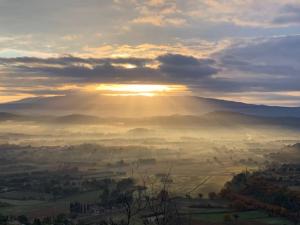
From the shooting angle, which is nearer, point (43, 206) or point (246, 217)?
point (246, 217)

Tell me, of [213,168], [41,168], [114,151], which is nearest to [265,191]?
[213,168]

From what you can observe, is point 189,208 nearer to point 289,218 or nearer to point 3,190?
point 289,218

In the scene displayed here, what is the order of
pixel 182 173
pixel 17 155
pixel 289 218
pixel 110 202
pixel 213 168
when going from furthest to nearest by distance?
pixel 17 155 → pixel 213 168 → pixel 182 173 → pixel 110 202 → pixel 289 218

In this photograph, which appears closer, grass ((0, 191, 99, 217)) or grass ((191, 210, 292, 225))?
grass ((191, 210, 292, 225))

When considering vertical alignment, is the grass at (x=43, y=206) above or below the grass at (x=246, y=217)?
below

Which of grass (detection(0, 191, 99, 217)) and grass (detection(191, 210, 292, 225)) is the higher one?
grass (detection(191, 210, 292, 225))

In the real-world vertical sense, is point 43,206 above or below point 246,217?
below

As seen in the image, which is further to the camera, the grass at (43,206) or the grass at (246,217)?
the grass at (43,206)

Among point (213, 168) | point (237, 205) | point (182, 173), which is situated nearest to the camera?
point (237, 205)

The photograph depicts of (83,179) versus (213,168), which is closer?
(83,179)

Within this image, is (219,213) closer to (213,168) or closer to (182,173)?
(182,173)
